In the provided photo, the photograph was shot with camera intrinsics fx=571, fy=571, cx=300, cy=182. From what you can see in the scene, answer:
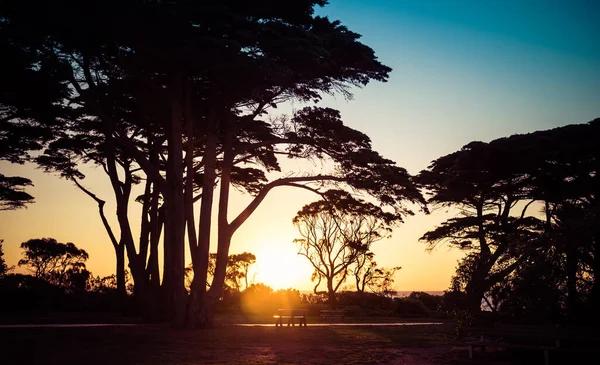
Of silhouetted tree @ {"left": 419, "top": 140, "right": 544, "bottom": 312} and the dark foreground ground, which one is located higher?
silhouetted tree @ {"left": 419, "top": 140, "right": 544, "bottom": 312}

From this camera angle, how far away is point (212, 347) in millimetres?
14492

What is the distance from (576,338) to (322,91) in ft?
37.0

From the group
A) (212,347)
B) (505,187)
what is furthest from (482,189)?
(212,347)

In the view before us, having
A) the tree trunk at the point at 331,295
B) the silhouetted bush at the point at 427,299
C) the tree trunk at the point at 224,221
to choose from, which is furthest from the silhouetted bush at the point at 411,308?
the tree trunk at the point at 224,221

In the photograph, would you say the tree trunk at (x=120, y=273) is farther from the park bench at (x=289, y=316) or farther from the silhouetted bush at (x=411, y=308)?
the silhouetted bush at (x=411, y=308)

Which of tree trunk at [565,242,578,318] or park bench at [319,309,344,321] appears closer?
tree trunk at [565,242,578,318]

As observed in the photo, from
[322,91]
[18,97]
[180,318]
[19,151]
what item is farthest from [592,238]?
[19,151]

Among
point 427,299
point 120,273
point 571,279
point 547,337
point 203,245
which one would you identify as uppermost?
point 203,245

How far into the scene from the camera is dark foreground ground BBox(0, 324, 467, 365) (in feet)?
41.1

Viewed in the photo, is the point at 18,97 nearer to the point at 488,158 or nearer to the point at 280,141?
the point at 280,141

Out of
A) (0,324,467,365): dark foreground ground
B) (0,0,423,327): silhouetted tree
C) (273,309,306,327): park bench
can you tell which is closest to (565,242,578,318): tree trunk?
(0,324,467,365): dark foreground ground

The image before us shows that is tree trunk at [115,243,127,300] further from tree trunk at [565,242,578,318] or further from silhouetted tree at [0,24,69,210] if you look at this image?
tree trunk at [565,242,578,318]

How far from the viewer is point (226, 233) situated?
68.2 ft

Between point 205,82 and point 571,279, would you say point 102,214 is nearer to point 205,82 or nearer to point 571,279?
point 205,82
